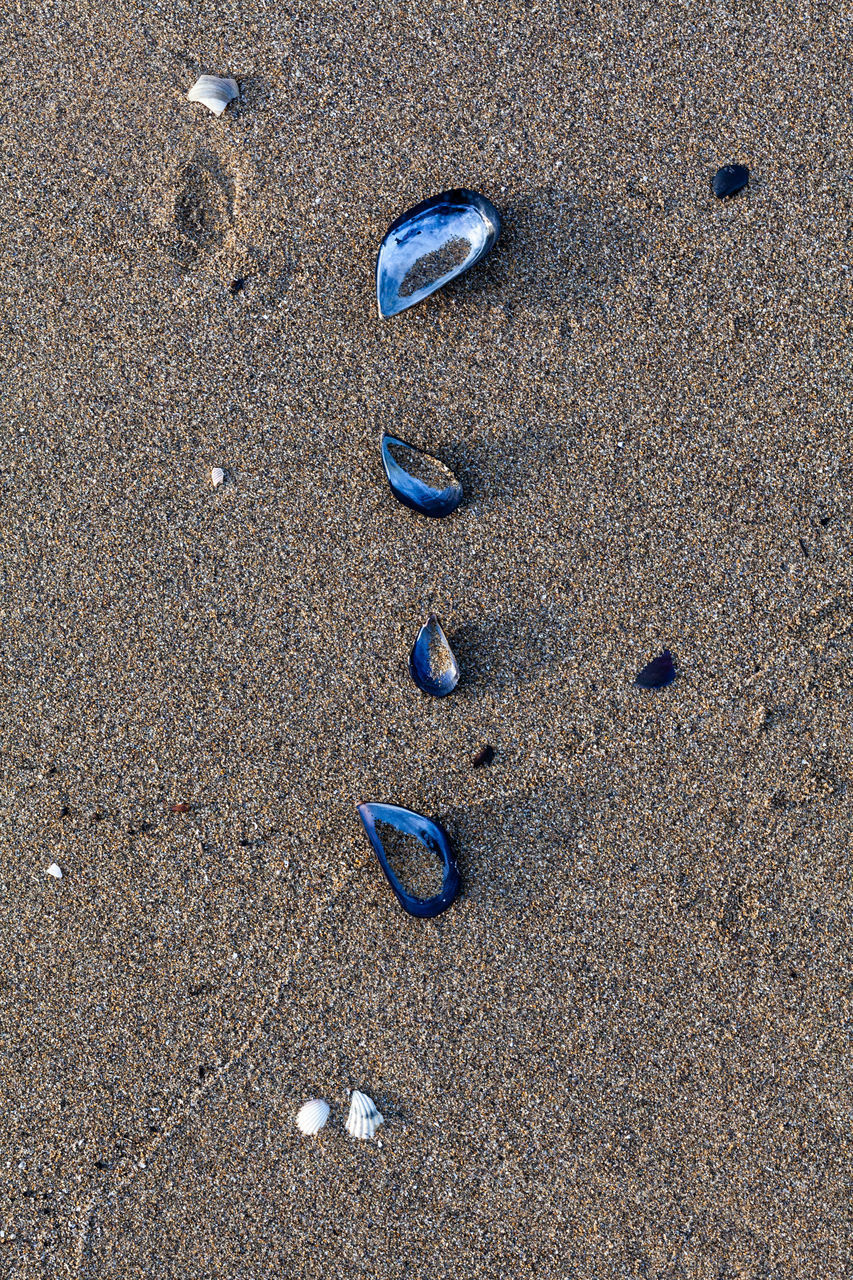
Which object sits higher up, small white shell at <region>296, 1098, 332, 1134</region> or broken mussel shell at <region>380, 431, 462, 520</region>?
broken mussel shell at <region>380, 431, 462, 520</region>

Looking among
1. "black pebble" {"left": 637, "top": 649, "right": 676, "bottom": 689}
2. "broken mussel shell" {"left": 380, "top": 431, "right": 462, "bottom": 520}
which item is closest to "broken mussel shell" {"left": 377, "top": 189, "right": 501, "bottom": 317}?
"broken mussel shell" {"left": 380, "top": 431, "right": 462, "bottom": 520}

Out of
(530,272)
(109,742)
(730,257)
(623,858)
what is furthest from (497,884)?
(730,257)

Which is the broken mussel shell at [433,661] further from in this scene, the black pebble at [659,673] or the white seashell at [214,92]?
the white seashell at [214,92]

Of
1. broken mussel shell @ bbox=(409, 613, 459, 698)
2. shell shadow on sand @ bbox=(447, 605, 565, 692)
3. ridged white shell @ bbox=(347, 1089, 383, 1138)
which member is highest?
broken mussel shell @ bbox=(409, 613, 459, 698)

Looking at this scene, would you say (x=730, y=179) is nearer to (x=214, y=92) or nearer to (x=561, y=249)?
(x=561, y=249)

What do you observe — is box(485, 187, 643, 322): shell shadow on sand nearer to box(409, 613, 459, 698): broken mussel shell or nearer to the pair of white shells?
box(409, 613, 459, 698): broken mussel shell
